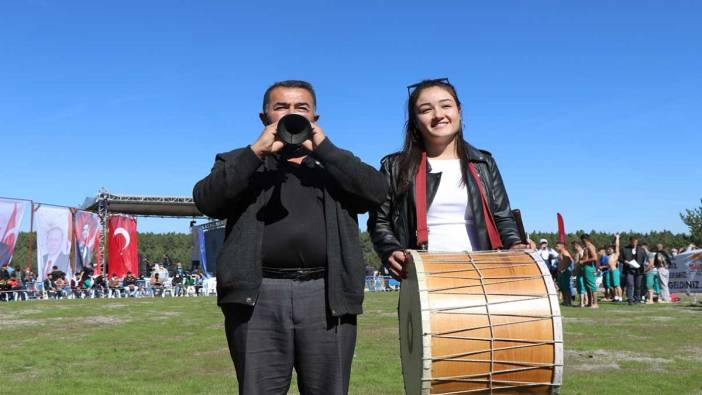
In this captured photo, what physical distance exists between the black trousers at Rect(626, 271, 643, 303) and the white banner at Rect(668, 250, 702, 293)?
6213mm

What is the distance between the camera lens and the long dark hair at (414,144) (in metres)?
3.84

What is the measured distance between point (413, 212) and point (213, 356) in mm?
6114

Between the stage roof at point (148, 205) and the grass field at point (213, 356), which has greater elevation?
the stage roof at point (148, 205)

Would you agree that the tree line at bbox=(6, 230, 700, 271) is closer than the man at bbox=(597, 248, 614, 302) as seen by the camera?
No

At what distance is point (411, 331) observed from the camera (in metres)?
3.48

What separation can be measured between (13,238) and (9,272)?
5.09 metres

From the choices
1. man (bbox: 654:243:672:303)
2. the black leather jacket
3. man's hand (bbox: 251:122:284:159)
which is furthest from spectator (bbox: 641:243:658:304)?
man's hand (bbox: 251:122:284:159)

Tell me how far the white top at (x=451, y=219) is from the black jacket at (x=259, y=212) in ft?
2.11

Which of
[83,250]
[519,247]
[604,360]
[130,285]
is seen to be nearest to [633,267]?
[604,360]

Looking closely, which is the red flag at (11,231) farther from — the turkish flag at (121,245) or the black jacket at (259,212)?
the black jacket at (259,212)

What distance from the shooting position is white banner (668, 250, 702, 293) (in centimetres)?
2423

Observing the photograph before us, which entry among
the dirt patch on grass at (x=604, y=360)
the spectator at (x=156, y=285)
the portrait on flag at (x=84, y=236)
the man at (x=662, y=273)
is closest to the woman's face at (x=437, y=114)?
the dirt patch on grass at (x=604, y=360)

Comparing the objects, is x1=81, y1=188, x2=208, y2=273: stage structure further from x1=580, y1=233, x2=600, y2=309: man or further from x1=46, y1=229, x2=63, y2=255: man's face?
x1=580, y1=233, x2=600, y2=309: man

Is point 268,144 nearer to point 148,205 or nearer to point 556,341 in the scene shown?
point 556,341
